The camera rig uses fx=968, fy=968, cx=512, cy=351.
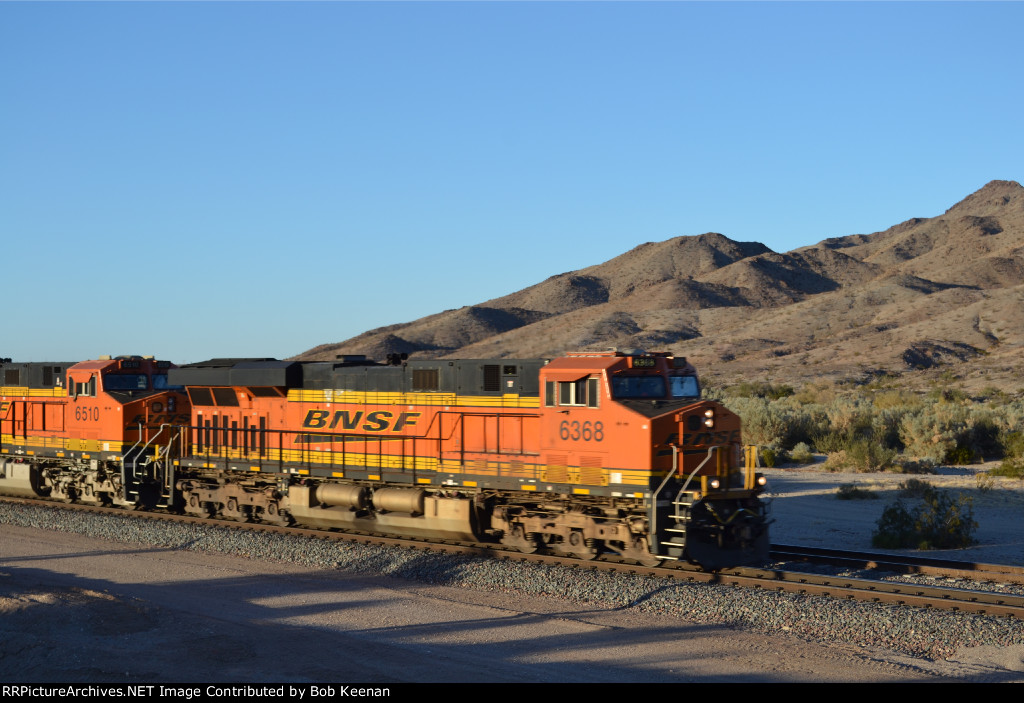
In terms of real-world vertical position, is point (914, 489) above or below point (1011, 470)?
A: below

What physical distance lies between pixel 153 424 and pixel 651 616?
15.6 meters

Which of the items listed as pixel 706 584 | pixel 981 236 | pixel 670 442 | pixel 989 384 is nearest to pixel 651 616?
pixel 706 584

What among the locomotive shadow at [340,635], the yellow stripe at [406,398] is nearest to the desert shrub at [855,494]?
the yellow stripe at [406,398]

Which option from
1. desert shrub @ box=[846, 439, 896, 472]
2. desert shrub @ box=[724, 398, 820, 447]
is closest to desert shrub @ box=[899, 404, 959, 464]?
desert shrub @ box=[846, 439, 896, 472]

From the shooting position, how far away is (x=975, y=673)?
10812 millimetres

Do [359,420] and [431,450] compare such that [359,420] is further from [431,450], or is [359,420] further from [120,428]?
[120,428]

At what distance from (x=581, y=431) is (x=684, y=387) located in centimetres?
206

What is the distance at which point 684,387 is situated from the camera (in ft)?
55.5

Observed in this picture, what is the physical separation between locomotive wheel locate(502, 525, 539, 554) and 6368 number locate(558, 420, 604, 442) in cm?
208

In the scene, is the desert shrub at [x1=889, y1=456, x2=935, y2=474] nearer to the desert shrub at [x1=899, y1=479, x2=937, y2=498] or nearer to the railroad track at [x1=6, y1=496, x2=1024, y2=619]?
the desert shrub at [x1=899, y1=479, x2=937, y2=498]

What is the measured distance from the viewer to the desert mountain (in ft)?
252

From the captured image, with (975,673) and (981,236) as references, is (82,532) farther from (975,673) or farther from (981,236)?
(981,236)

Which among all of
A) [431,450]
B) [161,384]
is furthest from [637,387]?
[161,384]
